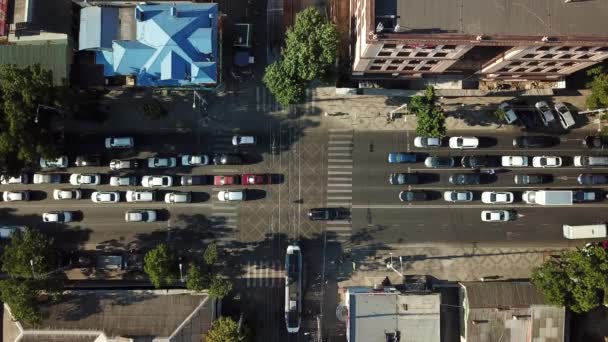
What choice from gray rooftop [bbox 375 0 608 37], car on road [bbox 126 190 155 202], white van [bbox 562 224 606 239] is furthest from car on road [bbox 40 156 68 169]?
white van [bbox 562 224 606 239]

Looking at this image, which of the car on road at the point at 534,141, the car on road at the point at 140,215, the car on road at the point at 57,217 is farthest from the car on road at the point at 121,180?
the car on road at the point at 534,141

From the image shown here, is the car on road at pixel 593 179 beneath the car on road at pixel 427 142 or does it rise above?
beneath

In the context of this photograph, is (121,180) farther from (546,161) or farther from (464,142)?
(546,161)

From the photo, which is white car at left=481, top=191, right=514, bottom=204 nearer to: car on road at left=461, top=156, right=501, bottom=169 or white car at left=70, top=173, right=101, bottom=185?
car on road at left=461, top=156, right=501, bottom=169

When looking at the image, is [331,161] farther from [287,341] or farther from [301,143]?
[287,341]

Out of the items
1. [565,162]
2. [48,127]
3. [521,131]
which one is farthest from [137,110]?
[565,162]

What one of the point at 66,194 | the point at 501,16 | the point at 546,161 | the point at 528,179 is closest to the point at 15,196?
the point at 66,194

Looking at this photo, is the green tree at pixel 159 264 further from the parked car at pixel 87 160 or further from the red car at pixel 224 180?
the parked car at pixel 87 160
